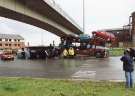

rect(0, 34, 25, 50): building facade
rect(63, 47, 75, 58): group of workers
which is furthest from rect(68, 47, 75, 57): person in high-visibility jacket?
rect(0, 34, 25, 50): building facade

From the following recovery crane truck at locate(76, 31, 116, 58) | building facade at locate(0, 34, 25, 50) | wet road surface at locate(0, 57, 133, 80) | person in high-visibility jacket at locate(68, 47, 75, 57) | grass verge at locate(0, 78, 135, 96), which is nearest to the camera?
grass verge at locate(0, 78, 135, 96)

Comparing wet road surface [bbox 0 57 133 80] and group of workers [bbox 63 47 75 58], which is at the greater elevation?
group of workers [bbox 63 47 75 58]

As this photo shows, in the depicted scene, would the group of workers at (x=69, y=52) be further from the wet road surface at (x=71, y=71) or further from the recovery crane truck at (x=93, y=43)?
the wet road surface at (x=71, y=71)

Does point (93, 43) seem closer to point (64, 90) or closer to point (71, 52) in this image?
point (71, 52)

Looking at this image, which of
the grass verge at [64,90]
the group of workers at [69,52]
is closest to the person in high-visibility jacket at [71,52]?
the group of workers at [69,52]

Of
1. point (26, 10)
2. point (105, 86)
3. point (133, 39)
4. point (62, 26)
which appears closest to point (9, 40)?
point (133, 39)

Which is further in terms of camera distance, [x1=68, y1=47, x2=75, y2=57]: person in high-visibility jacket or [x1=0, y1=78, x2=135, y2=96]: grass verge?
[x1=68, y1=47, x2=75, y2=57]: person in high-visibility jacket

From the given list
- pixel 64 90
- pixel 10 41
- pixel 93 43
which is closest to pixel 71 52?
pixel 93 43

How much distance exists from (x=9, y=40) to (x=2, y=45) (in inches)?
461

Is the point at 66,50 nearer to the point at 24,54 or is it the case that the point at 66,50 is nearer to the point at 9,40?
the point at 24,54

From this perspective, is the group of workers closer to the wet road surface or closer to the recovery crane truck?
the recovery crane truck

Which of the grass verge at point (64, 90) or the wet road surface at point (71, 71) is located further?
the wet road surface at point (71, 71)

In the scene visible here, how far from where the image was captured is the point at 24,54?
58875 millimetres

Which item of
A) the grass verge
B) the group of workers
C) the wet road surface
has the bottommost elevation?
the grass verge
